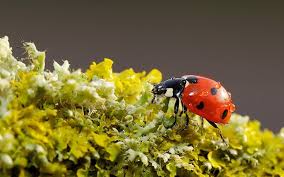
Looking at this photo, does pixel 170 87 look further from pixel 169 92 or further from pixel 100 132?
pixel 100 132

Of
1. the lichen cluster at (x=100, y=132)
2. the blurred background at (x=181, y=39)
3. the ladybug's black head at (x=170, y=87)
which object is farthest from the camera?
the blurred background at (x=181, y=39)

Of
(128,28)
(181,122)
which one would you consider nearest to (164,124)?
(181,122)

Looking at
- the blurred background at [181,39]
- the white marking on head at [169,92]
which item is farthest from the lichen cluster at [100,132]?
the blurred background at [181,39]

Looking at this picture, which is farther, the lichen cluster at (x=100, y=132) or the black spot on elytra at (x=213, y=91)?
the black spot on elytra at (x=213, y=91)

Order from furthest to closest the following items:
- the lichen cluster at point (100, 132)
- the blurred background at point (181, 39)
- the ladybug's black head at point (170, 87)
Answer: the blurred background at point (181, 39)
the ladybug's black head at point (170, 87)
the lichen cluster at point (100, 132)

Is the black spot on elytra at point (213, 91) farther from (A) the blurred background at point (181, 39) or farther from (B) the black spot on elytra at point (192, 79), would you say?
(A) the blurred background at point (181, 39)

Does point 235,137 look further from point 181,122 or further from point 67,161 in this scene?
Answer: point 67,161

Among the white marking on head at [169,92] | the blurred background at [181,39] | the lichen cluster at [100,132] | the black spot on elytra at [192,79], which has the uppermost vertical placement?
the blurred background at [181,39]

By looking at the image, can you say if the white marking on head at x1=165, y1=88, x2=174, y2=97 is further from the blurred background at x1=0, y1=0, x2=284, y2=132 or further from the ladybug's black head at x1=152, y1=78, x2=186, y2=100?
the blurred background at x1=0, y1=0, x2=284, y2=132

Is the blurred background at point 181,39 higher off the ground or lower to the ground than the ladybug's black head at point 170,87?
higher
